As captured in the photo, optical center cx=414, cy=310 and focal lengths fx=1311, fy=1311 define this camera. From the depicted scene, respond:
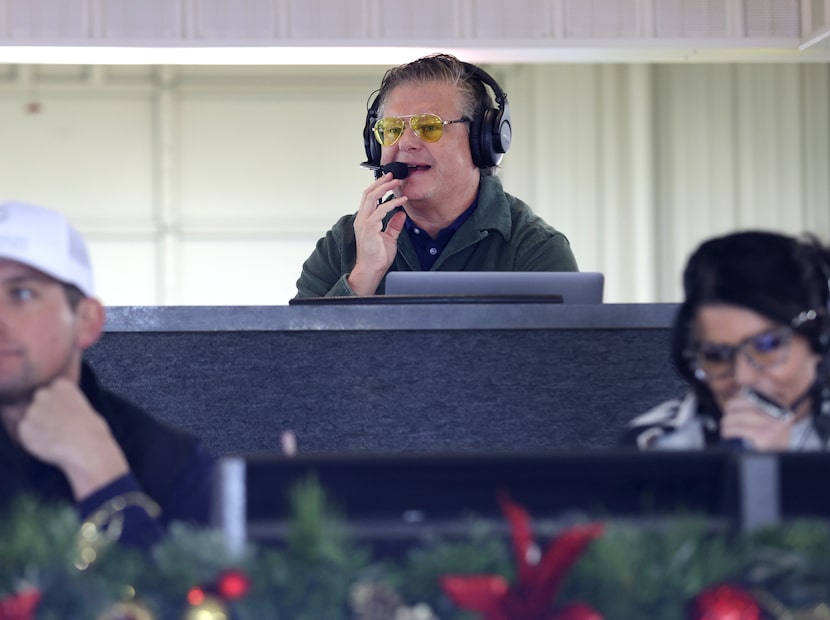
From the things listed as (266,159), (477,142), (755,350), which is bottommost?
(755,350)

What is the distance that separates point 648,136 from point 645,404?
4.79m

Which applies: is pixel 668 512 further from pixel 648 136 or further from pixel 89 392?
pixel 648 136

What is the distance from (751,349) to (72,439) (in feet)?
2.46

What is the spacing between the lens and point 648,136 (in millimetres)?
6672

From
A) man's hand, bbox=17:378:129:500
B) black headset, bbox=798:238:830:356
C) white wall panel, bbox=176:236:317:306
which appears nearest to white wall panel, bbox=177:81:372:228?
white wall panel, bbox=176:236:317:306

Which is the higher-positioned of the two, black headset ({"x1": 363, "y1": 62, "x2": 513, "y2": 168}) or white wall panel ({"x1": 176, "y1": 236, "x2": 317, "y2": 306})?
black headset ({"x1": 363, "y1": 62, "x2": 513, "y2": 168})

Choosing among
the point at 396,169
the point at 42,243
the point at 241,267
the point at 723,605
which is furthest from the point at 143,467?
the point at 241,267

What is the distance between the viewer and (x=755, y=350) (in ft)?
4.88

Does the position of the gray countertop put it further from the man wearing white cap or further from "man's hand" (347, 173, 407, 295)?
the man wearing white cap

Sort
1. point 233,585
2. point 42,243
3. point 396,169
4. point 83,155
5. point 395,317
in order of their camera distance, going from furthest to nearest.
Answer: point 83,155, point 396,169, point 395,317, point 42,243, point 233,585

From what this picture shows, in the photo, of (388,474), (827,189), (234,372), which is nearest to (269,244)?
(827,189)

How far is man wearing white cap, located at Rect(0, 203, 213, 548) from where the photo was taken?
1.24m

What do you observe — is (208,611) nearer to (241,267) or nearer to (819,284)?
(819,284)

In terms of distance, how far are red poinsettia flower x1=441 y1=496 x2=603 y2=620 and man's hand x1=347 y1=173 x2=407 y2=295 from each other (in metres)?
1.81
